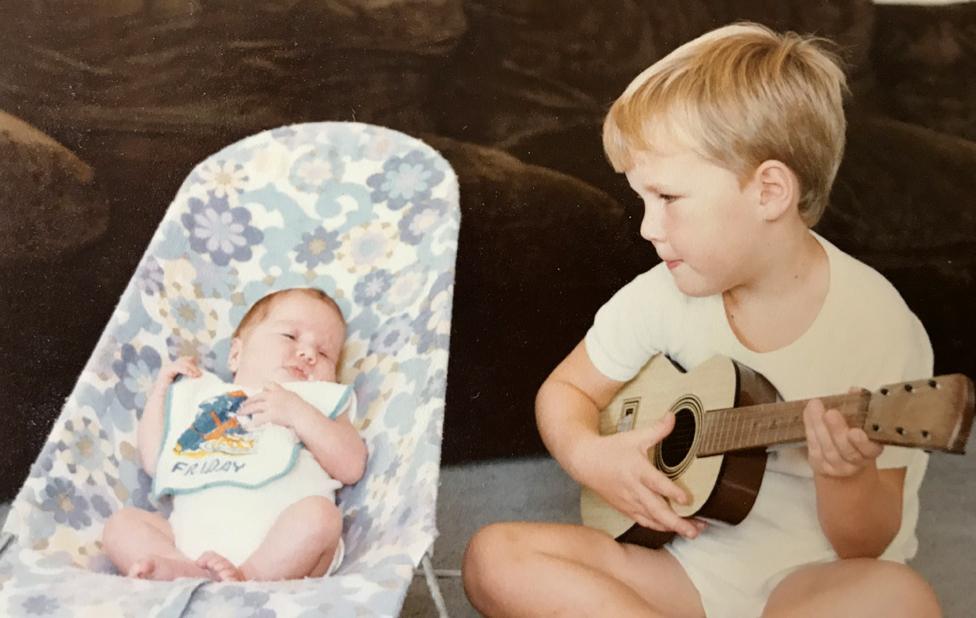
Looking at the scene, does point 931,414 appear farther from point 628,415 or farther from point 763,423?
point 628,415

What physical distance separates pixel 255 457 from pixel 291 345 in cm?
17

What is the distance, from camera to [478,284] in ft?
4.02

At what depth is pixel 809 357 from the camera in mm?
938

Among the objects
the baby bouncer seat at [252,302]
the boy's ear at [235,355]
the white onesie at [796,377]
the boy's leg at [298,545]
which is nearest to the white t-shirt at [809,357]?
the white onesie at [796,377]

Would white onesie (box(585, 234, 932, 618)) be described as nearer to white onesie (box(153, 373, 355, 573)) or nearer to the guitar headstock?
the guitar headstock

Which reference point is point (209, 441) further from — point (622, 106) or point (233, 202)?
point (622, 106)

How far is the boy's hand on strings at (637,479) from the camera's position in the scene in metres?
0.99

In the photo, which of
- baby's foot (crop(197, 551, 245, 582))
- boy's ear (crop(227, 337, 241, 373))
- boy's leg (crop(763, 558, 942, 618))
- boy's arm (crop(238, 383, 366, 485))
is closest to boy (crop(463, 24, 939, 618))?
boy's leg (crop(763, 558, 942, 618))

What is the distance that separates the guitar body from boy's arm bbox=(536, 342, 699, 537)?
11 mm

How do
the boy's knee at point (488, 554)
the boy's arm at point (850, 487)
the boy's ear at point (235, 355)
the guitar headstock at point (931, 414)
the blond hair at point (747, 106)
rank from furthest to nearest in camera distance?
the boy's ear at point (235, 355) → the boy's knee at point (488, 554) → the blond hair at point (747, 106) → the boy's arm at point (850, 487) → the guitar headstock at point (931, 414)

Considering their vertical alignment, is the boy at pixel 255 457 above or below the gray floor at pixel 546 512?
above

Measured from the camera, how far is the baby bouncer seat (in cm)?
80

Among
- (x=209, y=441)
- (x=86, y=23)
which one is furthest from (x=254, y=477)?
(x=86, y=23)

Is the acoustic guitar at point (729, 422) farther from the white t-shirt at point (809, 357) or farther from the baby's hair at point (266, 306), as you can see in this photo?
the baby's hair at point (266, 306)
